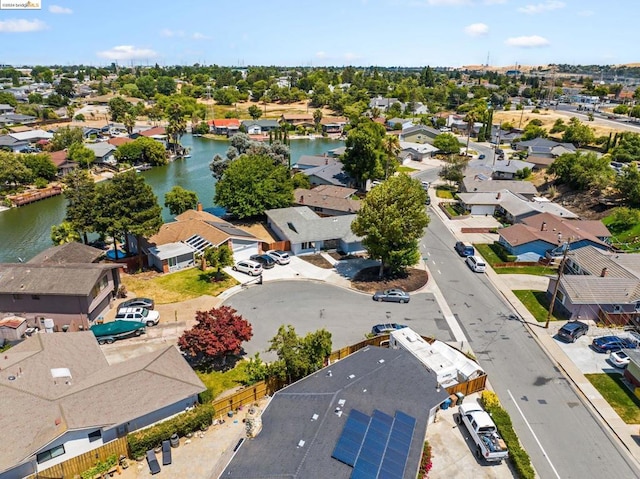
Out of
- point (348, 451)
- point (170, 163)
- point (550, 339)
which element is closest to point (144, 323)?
point (348, 451)

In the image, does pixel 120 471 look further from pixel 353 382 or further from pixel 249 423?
pixel 353 382

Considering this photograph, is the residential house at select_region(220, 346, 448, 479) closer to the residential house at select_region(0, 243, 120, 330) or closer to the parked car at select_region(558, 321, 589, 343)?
the parked car at select_region(558, 321, 589, 343)

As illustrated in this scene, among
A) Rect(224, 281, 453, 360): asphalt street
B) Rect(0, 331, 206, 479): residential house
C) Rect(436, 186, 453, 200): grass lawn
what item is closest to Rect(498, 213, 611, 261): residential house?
Rect(224, 281, 453, 360): asphalt street

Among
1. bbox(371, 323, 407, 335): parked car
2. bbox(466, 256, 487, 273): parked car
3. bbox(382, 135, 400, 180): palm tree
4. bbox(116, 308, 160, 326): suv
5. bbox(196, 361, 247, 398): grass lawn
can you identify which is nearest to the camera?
bbox(196, 361, 247, 398): grass lawn

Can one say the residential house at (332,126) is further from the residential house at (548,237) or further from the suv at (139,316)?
the suv at (139,316)

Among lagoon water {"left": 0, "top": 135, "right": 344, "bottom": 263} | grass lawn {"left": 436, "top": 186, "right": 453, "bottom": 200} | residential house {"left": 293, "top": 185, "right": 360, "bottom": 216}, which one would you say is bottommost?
lagoon water {"left": 0, "top": 135, "right": 344, "bottom": 263}

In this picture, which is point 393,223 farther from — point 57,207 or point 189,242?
point 57,207

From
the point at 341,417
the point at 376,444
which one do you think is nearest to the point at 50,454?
the point at 341,417
